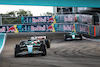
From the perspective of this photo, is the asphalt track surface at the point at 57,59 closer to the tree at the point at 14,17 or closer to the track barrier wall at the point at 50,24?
the track barrier wall at the point at 50,24

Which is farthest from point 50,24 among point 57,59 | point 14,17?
point 57,59

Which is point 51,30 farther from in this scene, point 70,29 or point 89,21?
point 89,21

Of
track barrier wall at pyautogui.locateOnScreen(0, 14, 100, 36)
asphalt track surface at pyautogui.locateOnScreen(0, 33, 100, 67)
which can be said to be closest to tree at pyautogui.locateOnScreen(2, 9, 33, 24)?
track barrier wall at pyautogui.locateOnScreen(0, 14, 100, 36)

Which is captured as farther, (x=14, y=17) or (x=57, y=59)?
(x=14, y=17)

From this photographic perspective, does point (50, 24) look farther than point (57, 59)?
Yes

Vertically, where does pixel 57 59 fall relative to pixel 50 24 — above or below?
below

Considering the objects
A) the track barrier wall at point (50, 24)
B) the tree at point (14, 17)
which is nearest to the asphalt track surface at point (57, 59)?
the track barrier wall at point (50, 24)

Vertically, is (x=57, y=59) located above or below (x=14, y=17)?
below

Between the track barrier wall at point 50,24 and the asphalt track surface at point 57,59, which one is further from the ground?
the track barrier wall at point 50,24

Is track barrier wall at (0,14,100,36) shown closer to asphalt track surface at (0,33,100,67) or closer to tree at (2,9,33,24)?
tree at (2,9,33,24)

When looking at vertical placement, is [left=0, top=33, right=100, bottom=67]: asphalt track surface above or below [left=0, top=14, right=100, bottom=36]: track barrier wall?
below

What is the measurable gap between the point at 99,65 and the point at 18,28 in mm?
27557

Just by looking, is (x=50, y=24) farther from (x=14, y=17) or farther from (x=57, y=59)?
(x=57, y=59)

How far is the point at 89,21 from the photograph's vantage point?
36.0 metres
